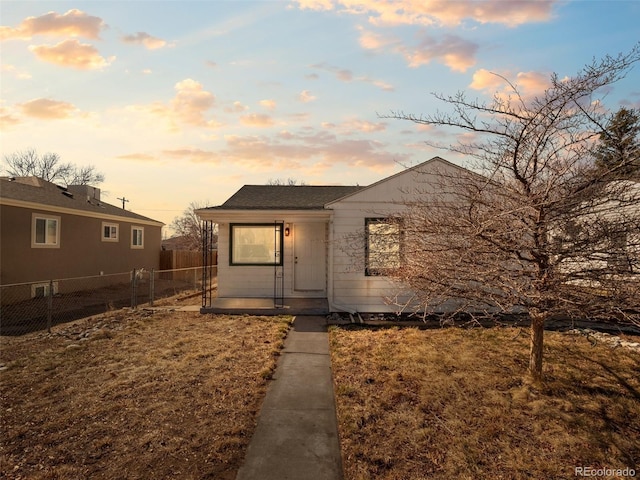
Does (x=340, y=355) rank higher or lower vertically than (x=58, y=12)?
lower

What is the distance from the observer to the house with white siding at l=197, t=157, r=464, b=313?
8.72 meters

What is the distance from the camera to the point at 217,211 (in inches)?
368

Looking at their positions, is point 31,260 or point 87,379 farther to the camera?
point 31,260

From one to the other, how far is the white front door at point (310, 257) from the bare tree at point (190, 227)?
72.5 feet

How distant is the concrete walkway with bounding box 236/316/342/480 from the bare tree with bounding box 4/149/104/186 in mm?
39351

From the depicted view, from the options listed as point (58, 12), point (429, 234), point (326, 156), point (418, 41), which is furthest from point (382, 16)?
point (326, 156)

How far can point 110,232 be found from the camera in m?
17.0

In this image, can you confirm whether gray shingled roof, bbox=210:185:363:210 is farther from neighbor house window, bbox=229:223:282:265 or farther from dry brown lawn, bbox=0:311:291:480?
dry brown lawn, bbox=0:311:291:480

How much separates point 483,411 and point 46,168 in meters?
44.8

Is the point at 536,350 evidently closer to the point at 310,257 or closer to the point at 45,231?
the point at 310,257

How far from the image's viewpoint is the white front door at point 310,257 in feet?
33.6

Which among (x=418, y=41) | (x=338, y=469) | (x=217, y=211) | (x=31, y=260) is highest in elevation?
(x=418, y=41)

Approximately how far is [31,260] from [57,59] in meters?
8.14

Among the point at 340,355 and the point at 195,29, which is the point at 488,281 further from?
the point at 195,29
